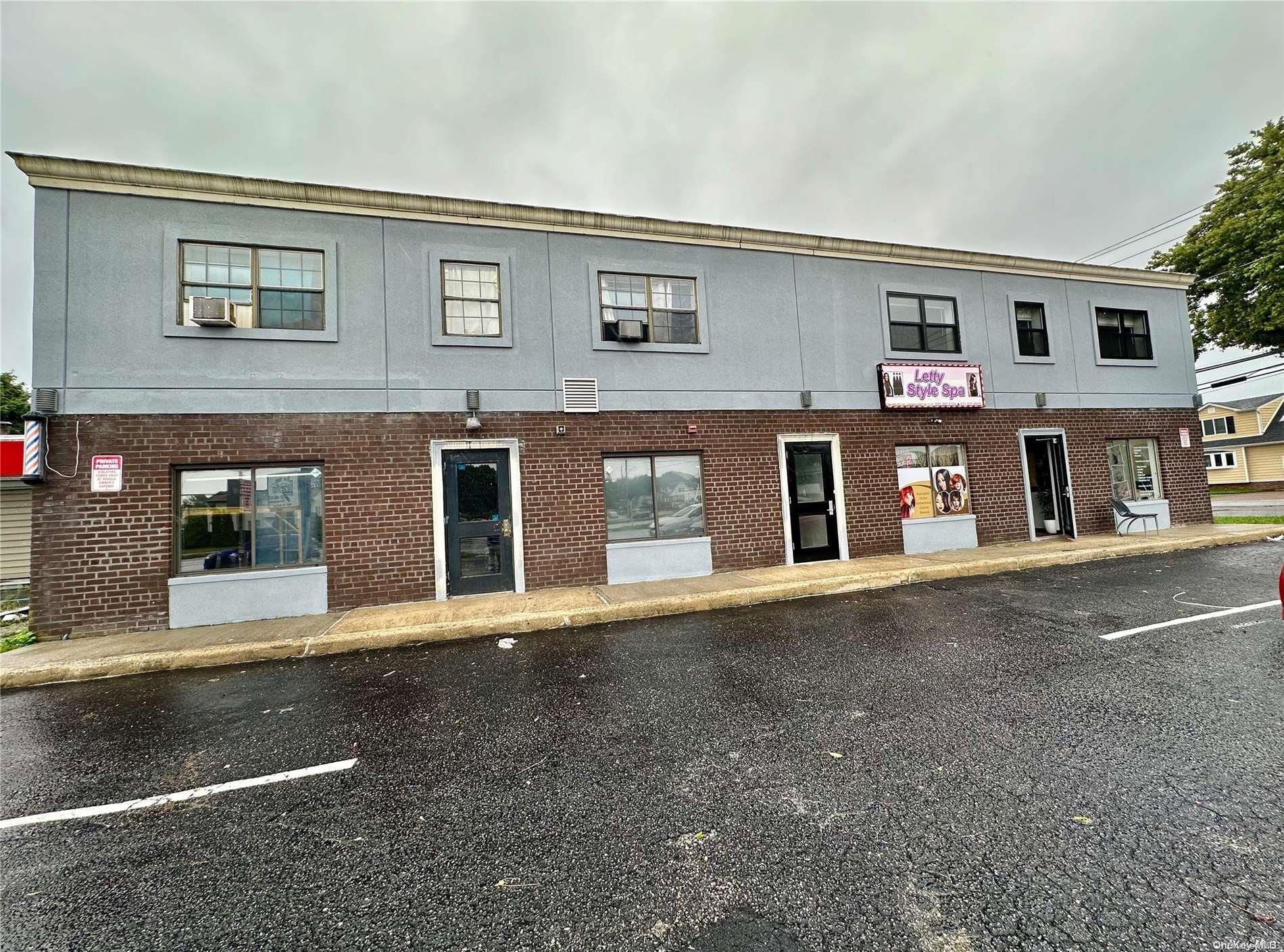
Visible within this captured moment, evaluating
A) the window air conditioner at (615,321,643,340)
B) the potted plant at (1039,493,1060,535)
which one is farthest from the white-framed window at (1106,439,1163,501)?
the window air conditioner at (615,321,643,340)

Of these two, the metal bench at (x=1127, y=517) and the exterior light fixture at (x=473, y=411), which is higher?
the exterior light fixture at (x=473, y=411)

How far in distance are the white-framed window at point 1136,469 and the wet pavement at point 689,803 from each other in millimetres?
9627

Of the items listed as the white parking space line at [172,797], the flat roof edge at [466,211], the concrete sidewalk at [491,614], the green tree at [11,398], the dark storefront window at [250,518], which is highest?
the green tree at [11,398]

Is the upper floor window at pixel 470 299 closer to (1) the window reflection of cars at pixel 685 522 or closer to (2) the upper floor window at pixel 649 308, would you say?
(2) the upper floor window at pixel 649 308

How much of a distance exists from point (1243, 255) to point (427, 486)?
25523 mm

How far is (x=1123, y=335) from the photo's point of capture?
1341 centimetres

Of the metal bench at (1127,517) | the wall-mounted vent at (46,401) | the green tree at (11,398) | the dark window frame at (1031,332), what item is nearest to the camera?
the wall-mounted vent at (46,401)

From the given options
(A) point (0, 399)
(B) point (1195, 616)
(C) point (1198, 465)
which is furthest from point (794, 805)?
(A) point (0, 399)

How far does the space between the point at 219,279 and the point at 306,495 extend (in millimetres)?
3636

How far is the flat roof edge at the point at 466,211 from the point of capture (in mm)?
7484

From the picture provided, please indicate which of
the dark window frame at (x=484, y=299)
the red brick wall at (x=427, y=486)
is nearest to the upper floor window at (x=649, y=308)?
the red brick wall at (x=427, y=486)

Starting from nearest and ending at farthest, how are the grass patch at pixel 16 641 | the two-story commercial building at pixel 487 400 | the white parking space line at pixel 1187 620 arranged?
the white parking space line at pixel 1187 620, the grass patch at pixel 16 641, the two-story commercial building at pixel 487 400

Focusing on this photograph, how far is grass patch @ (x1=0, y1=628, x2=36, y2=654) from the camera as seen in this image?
263 inches

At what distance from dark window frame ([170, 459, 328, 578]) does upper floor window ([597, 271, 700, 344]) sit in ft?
18.3
